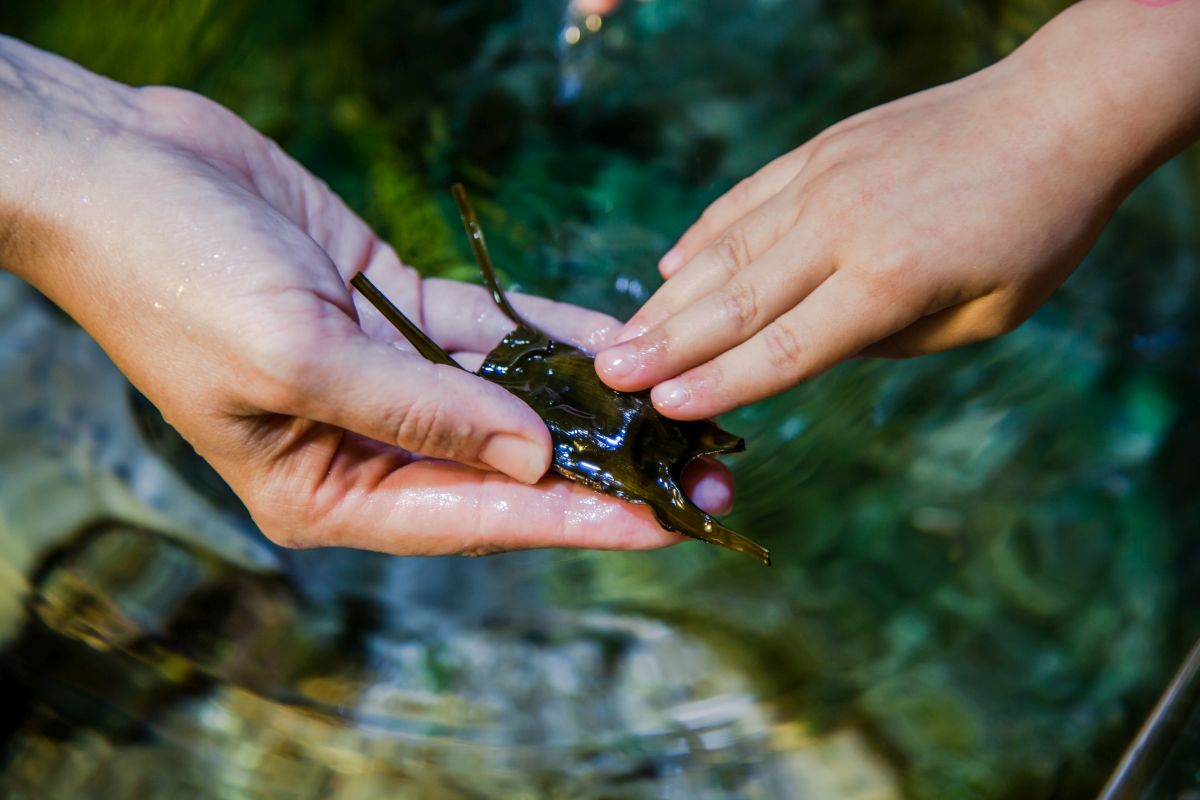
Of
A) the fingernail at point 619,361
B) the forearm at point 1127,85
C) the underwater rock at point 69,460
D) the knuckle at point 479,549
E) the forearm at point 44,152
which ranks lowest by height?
the underwater rock at point 69,460

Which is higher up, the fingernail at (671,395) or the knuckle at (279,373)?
the knuckle at (279,373)

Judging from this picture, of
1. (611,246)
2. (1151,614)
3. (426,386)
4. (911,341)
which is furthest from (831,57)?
(426,386)

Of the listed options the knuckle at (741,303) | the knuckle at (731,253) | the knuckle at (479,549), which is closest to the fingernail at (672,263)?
the knuckle at (731,253)

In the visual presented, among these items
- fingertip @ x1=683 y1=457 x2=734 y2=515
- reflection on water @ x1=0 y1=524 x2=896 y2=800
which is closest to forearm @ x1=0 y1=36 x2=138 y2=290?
reflection on water @ x1=0 y1=524 x2=896 y2=800

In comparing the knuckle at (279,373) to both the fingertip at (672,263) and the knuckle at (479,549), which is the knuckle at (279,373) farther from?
the fingertip at (672,263)

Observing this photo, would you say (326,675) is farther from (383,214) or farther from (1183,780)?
(1183,780)

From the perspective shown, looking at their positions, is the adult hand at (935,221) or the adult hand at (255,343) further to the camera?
the adult hand at (935,221)

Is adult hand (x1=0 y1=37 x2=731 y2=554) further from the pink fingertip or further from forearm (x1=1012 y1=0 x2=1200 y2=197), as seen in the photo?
forearm (x1=1012 y1=0 x2=1200 y2=197)
